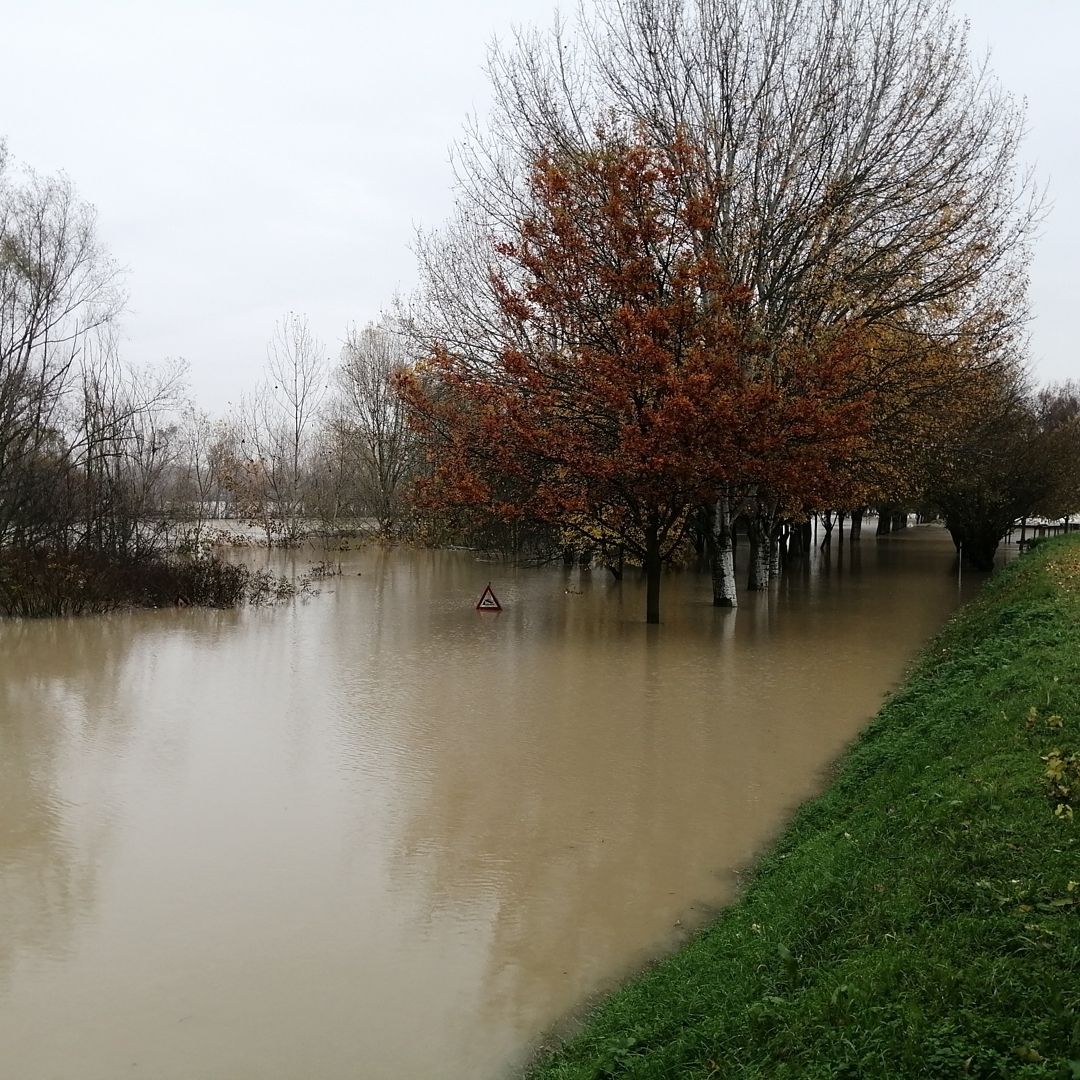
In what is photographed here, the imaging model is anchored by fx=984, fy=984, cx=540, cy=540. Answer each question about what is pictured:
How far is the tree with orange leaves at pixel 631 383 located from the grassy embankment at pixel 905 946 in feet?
29.5

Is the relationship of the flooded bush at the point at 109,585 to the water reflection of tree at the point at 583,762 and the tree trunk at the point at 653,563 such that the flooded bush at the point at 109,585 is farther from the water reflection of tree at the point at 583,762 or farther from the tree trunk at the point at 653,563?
the tree trunk at the point at 653,563

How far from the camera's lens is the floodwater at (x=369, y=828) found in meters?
5.12

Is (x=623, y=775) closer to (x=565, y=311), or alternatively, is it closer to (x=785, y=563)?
(x=565, y=311)

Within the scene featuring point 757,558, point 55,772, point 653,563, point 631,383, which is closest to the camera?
point 55,772

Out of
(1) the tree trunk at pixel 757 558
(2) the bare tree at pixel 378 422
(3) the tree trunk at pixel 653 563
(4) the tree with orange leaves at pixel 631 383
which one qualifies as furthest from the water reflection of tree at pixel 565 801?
(2) the bare tree at pixel 378 422

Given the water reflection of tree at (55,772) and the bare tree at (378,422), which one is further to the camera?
the bare tree at (378,422)

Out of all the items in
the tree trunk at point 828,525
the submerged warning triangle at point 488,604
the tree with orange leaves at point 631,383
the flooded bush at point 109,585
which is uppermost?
the tree with orange leaves at point 631,383

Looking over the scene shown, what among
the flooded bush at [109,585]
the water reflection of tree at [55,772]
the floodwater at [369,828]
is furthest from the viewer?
the flooded bush at [109,585]

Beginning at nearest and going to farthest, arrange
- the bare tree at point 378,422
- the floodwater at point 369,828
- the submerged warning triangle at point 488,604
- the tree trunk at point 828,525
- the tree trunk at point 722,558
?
the floodwater at point 369,828, the tree trunk at point 722,558, the submerged warning triangle at point 488,604, the tree trunk at point 828,525, the bare tree at point 378,422

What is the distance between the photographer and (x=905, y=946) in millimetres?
4176

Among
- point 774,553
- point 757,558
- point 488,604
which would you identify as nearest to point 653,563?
point 488,604

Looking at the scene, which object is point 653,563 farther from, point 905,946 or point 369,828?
point 905,946

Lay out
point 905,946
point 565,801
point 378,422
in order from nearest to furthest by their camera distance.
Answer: point 905,946 < point 565,801 < point 378,422

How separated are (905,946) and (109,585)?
63.2 feet
